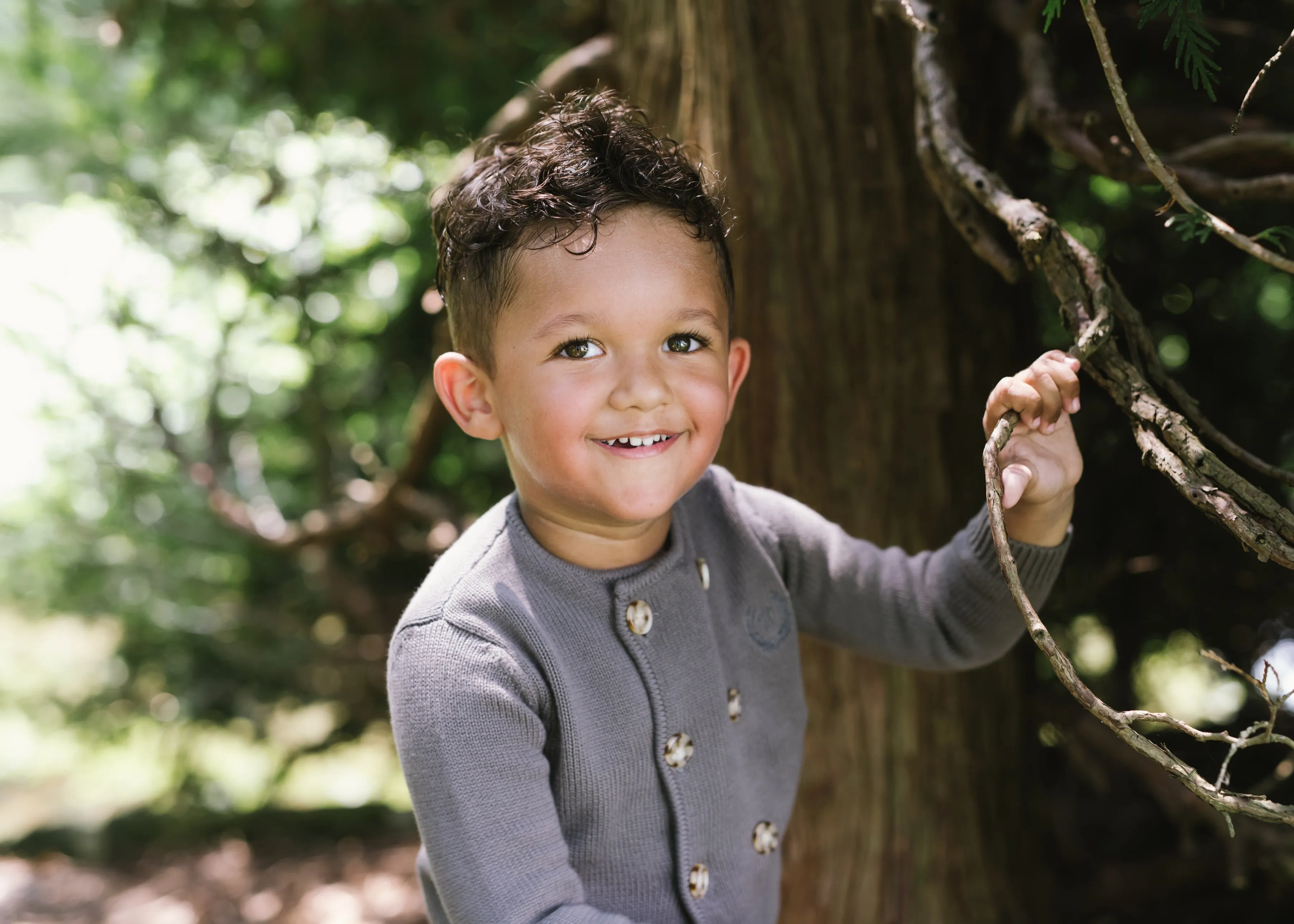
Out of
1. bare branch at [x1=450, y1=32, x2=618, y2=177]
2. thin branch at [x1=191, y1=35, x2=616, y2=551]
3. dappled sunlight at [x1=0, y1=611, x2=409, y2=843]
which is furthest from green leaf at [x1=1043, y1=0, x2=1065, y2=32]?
dappled sunlight at [x1=0, y1=611, x2=409, y2=843]

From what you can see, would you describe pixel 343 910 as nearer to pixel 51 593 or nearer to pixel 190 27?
pixel 51 593

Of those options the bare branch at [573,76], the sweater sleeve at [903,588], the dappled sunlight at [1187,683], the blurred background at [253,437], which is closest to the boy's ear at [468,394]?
the sweater sleeve at [903,588]

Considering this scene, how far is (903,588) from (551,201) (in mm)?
790

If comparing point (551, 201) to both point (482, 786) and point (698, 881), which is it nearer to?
point (482, 786)

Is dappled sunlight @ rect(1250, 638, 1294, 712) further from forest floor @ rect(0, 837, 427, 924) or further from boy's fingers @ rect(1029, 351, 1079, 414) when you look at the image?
forest floor @ rect(0, 837, 427, 924)

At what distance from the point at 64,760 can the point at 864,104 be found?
4613 millimetres

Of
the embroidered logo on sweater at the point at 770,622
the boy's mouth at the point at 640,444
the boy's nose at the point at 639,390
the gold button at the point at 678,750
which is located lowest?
the gold button at the point at 678,750

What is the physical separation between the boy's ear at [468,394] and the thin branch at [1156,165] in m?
0.86

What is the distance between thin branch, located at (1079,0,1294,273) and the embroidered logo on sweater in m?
0.83

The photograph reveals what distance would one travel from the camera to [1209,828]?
7.86ft

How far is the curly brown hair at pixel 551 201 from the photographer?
4.66ft

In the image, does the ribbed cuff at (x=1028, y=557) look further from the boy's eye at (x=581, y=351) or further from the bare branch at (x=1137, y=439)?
the boy's eye at (x=581, y=351)

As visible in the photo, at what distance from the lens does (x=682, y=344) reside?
4.78 ft

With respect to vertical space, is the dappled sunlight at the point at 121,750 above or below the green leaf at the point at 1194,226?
below
